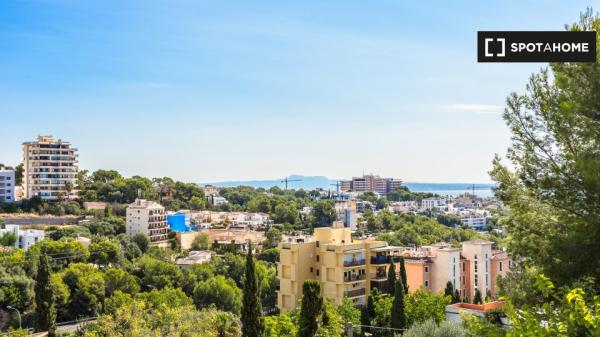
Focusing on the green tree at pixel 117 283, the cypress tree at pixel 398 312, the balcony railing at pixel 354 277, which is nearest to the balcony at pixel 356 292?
the balcony railing at pixel 354 277

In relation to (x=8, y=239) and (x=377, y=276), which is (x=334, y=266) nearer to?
Answer: (x=377, y=276)

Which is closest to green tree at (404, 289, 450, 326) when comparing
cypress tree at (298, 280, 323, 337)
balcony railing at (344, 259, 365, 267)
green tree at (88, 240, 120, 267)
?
cypress tree at (298, 280, 323, 337)

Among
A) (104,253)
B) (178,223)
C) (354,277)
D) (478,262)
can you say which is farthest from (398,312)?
(178,223)

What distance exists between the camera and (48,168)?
45188 millimetres

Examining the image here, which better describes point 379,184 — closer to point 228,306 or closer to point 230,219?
point 230,219

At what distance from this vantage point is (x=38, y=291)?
17.1 meters

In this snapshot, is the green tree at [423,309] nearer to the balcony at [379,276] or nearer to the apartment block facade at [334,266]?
the apartment block facade at [334,266]

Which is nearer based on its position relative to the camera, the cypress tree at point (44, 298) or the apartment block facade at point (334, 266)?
the cypress tree at point (44, 298)

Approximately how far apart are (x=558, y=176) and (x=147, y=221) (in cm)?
3634

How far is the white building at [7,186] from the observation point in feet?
140

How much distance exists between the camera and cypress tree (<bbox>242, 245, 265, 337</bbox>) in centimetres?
1348

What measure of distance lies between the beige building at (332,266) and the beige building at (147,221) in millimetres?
18346

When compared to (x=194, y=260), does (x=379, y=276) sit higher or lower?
higher

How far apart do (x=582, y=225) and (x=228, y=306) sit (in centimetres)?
2018
